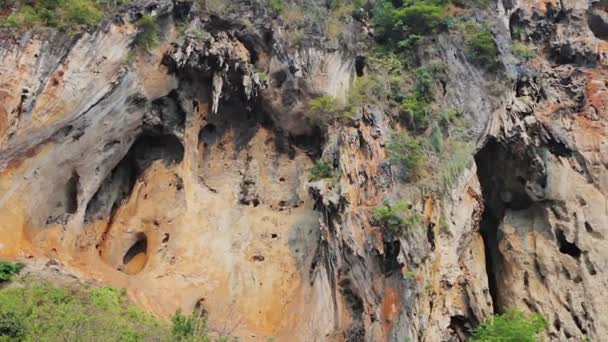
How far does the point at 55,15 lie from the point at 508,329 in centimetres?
1456

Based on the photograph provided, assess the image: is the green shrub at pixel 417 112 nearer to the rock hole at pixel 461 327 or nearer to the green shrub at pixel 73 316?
the rock hole at pixel 461 327

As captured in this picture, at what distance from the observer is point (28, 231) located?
46.7ft

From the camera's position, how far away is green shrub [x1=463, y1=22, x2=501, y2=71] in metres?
19.1

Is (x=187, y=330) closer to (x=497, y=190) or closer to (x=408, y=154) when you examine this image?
(x=408, y=154)

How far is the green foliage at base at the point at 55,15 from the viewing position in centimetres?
1543

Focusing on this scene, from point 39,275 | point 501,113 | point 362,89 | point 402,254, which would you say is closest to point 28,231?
point 39,275

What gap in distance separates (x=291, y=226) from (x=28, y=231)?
7.35m

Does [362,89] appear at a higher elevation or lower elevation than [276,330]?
higher

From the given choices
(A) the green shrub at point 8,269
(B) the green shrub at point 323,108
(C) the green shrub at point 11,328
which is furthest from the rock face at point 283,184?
(C) the green shrub at point 11,328

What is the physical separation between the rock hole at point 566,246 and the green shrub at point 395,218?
18.2 ft

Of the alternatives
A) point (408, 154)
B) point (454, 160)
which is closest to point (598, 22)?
point (454, 160)

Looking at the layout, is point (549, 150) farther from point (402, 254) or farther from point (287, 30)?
point (287, 30)

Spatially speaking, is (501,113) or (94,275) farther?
(501,113)

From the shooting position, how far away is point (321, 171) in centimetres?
1658
